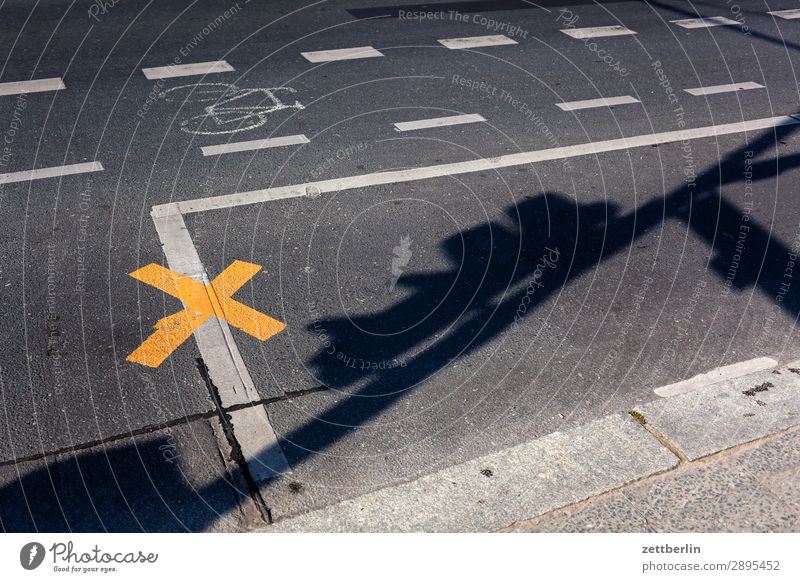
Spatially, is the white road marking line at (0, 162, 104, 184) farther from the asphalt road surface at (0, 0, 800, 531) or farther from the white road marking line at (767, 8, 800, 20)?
the white road marking line at (767, 8, 800, 20)

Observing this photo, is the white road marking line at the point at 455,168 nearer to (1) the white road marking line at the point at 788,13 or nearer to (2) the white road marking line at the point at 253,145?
(2) the white road marking line at the point at 253,145

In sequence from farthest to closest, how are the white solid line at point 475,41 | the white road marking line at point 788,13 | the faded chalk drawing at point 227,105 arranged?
the white road marking line at point 788,13, the white solid line at point 475,41, the faded chalk drawing at point 227,105

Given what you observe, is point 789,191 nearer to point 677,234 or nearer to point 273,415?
point 677,234

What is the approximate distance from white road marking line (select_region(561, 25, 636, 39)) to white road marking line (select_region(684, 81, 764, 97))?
182cm

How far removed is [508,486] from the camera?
11.6ft

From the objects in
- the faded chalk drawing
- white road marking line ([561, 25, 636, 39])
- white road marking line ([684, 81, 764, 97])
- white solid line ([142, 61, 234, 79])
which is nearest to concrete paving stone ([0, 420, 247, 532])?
the faded chalk drawing

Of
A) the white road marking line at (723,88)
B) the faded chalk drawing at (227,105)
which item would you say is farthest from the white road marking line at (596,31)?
the faded chalk drawing at (227,105)

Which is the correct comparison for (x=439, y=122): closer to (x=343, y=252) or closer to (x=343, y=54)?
(x=343, y=54)

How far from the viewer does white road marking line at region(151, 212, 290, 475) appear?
12.3ft

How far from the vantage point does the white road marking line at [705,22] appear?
10430 millimetres

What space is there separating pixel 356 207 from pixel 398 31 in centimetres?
441

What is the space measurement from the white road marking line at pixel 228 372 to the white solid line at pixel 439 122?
2.45m

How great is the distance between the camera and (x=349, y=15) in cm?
1000

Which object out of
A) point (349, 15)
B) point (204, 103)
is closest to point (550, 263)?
point (204, 103)
